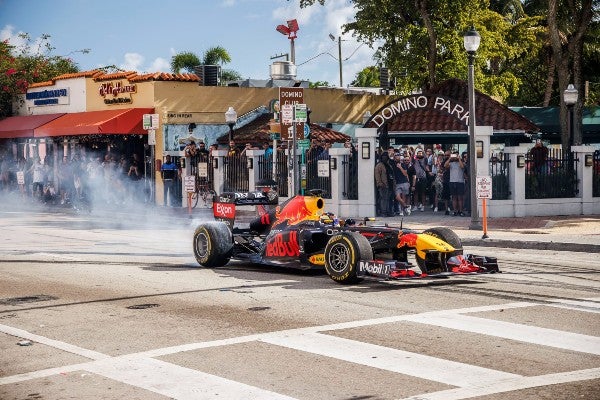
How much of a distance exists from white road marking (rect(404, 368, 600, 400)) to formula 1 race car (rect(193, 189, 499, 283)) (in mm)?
4593

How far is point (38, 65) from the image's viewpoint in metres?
54.0

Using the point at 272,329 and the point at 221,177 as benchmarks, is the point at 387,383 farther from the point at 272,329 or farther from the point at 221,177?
the point at 221,177

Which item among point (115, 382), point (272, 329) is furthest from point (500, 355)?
point (115, 382)

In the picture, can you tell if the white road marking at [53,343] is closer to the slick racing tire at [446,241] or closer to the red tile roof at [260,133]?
the slick racing tire at [446,241]

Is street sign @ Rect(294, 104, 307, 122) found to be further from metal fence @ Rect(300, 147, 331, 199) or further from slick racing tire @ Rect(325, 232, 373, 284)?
slick racing tire @ Rect(325, 232, 373, 284)

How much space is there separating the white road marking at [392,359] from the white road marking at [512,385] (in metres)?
0.14

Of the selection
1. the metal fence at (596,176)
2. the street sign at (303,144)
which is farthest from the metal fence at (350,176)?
the metal fence at (596,176)

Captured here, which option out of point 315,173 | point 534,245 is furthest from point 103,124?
point 534,245

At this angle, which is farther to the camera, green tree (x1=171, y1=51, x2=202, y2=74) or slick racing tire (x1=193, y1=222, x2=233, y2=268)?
green tree (x1=171, y1=51, x2=202, y2=74)

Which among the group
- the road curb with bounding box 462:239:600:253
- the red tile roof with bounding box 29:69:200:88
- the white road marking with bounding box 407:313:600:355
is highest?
the red tile roof with bounding box 29:69:200:88

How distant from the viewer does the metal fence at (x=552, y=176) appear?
2811 centimetres

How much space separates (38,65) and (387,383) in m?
49.1

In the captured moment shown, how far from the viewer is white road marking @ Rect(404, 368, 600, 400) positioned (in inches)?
294

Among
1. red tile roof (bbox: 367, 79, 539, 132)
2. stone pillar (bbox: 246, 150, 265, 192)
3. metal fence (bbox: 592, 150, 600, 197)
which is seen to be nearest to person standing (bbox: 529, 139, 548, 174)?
metal fence (bbox: 592, 150, 600, 197)
